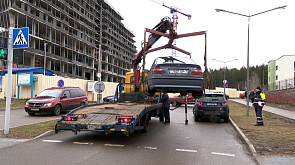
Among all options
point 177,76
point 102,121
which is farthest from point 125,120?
point 177,76

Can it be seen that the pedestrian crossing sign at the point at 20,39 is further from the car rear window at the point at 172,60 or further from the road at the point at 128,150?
the car rear window at the point at 172,60

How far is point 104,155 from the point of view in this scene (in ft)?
17.8

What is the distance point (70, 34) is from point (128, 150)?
5655 cm

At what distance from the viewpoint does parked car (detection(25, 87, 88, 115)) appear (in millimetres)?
13086

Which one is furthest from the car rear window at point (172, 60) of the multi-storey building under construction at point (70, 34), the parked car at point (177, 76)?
the multi-storey building under construction at point (70, 34)

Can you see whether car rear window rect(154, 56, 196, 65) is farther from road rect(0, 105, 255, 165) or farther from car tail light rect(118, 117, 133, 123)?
road rect(0, 105, 255, 165)

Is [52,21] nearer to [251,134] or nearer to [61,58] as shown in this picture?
[61,58]

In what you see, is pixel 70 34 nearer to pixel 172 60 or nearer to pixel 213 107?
pixel 213 107

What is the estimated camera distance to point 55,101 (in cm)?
1348

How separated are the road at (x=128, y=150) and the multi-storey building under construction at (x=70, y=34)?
21.7 m

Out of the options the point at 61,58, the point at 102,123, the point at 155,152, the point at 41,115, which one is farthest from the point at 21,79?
the point at 61,58

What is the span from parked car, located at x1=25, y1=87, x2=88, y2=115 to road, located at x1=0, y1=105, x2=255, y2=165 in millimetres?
5791

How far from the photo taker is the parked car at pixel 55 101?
13.1 m

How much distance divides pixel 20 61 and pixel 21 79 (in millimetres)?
14619
